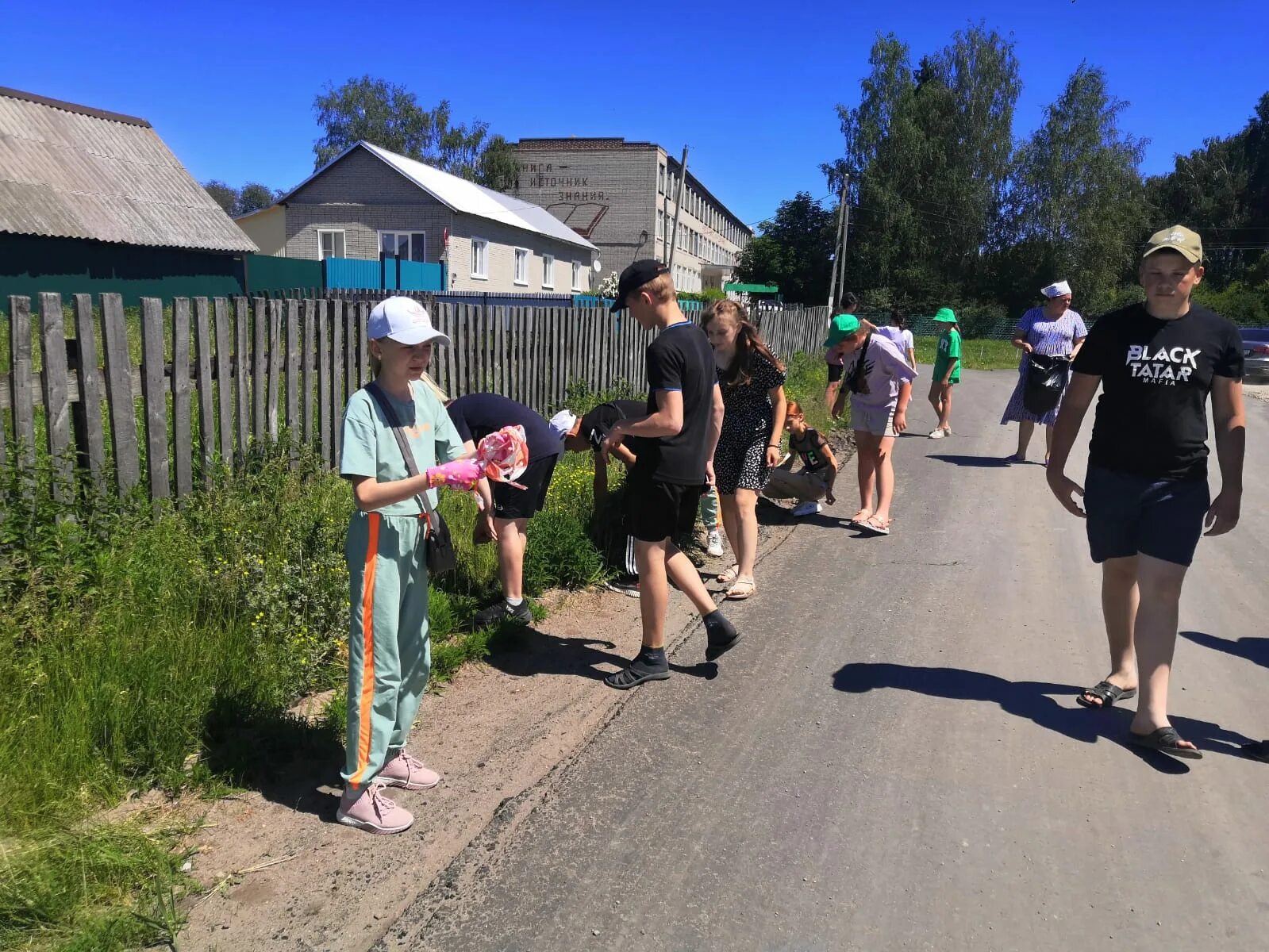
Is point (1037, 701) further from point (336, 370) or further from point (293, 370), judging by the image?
point (336, 370)

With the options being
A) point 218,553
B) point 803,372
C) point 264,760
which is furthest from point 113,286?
point 264,760

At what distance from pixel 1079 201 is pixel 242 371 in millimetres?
53227

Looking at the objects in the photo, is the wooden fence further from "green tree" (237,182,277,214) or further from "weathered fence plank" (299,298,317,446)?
"green tree" (237,182,277,214)

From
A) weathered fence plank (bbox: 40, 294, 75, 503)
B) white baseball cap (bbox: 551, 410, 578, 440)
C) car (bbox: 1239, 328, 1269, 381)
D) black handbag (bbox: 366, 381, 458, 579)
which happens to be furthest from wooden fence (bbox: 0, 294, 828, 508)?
car (bbox: 1239, 328, 1269, 381)

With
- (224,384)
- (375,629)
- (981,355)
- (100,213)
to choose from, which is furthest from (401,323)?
(981,355)

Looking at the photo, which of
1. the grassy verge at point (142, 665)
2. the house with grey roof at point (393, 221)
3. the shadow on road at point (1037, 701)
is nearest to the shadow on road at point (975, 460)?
the shadow on road at point (1037, 701)

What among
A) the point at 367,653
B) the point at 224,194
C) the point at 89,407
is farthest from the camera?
the point at 224,194

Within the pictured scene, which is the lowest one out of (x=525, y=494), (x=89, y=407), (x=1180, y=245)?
(x=525, y=494)

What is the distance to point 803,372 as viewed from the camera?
1778 centimetres

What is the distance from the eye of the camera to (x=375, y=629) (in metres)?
3.02

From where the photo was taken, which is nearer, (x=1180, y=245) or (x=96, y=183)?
(x=1180, y=245)

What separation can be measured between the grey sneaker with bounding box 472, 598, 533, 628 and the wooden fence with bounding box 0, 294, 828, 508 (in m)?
1.28

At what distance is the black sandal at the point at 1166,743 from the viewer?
3.68 metres

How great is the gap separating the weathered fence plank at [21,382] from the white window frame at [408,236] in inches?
1332
